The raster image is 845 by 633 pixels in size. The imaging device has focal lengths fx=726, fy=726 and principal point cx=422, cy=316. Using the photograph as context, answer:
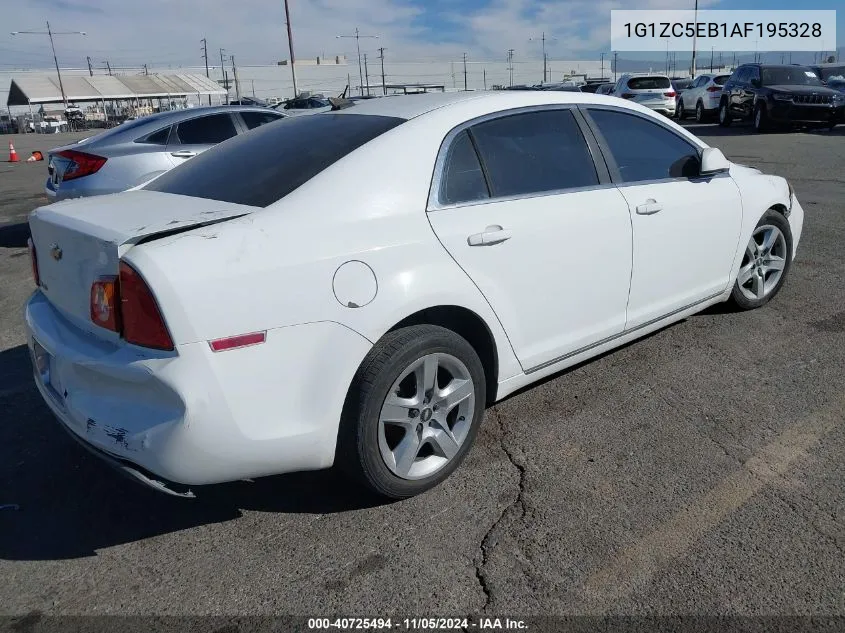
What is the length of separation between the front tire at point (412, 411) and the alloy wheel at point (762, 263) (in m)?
2.65

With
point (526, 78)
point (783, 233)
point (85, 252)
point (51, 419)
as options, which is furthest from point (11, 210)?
point (526, 78)

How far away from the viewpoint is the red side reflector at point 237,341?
7.84 ft

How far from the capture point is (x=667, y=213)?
3924 millimetres

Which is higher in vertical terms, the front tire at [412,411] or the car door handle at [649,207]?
the car door handle at [649,207]

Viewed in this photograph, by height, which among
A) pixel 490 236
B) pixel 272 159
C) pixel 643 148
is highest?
pixel 272 159

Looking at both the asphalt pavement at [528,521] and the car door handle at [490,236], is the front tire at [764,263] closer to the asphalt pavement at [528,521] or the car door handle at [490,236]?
the asphalt pavement at [528,521]

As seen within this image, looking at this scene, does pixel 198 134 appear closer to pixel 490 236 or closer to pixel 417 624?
pixel 490 236

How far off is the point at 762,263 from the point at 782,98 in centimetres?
1564

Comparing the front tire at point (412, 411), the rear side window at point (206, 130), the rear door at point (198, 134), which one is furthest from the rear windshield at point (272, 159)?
the rear side window at point (206, 130)

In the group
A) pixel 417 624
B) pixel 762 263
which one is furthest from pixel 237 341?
pixel 762 263

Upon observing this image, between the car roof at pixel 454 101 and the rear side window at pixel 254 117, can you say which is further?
the rear side window at pixel 254 117

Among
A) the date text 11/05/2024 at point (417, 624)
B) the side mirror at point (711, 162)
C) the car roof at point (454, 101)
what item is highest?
the car roof at point (454, 101)

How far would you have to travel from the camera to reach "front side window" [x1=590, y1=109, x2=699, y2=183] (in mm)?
3867

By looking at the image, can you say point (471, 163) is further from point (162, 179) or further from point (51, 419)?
point (51, 419)
